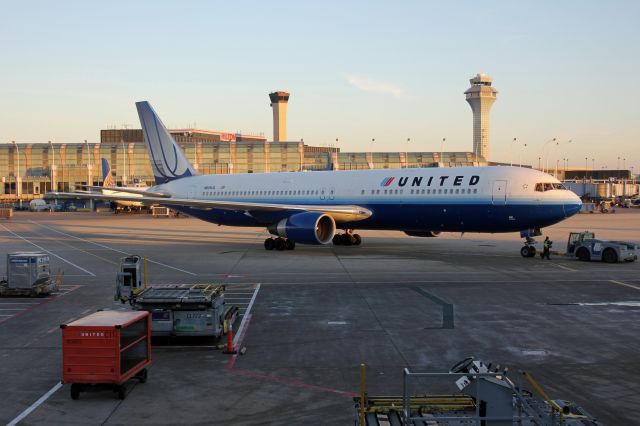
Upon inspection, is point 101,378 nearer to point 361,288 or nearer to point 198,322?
point 198,322

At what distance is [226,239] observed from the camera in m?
50.5

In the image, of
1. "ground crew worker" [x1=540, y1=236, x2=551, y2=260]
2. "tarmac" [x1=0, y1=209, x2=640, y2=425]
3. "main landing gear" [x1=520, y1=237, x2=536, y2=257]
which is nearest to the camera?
"tarmac" [x1=0, y1=209, x2=640, y2=425]

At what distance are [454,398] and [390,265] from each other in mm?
21823

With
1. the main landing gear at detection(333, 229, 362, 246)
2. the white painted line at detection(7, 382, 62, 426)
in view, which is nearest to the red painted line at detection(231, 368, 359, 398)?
the white painted line at detection(7, 382, 62, 426)

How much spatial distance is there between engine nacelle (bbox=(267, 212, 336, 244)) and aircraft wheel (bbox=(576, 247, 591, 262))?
13604 millimetres

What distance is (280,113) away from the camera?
194625mm

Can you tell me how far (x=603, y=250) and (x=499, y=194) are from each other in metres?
6.38

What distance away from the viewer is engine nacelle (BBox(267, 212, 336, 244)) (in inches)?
1411

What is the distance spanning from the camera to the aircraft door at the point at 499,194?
32625 mm

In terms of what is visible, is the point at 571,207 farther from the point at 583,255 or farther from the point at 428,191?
the point at 428,191

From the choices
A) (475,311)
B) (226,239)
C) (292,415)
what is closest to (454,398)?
(292,415)

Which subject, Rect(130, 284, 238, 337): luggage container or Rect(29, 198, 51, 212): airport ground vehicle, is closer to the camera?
Rect(130, 284, 238, 337): luggage container

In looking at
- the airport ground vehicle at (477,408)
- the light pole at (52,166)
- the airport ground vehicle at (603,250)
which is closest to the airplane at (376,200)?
the airport ground vehicle at (603,250)

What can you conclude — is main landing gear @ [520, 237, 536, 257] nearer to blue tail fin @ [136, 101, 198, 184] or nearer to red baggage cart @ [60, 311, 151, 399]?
red baggage cart @ [60, 311, 151, 399]
